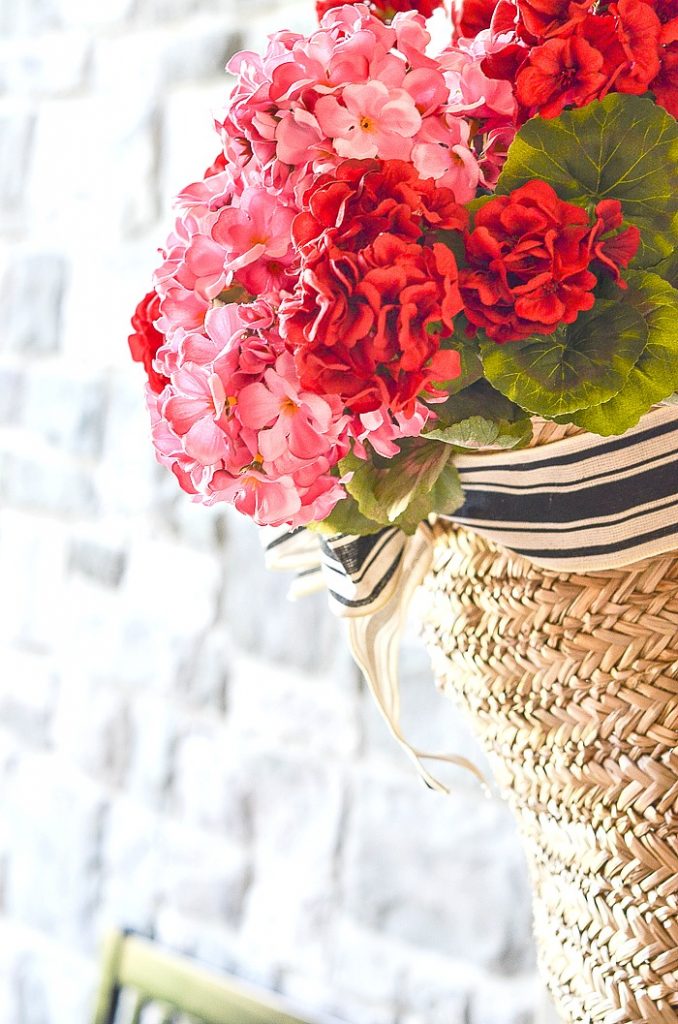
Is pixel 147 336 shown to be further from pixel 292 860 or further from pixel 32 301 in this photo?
pixel 32 301

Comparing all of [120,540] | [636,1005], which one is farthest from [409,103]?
[120,540]

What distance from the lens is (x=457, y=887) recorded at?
3.13 ft

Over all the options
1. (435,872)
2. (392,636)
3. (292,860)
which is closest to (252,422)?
(392,636)

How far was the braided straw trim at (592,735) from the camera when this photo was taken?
17.3 inches

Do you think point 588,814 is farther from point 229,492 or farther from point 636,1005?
point 229,492

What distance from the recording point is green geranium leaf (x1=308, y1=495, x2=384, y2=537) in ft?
1.47

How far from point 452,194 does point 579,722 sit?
0.76ft

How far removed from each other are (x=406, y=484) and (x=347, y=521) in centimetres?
4

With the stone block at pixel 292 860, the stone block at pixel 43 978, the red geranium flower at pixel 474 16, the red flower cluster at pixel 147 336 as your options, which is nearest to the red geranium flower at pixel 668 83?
the red geranium flower at pixel 474 16

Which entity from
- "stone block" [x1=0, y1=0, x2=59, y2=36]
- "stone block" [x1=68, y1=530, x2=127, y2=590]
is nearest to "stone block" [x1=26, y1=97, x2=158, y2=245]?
"stone block" [x1=0, y1=0, x2=59, y2=36]

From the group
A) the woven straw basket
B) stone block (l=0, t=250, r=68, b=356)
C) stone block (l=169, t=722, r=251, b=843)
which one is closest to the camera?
the woven straw basket

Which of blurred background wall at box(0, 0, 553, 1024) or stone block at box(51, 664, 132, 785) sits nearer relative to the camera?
blurred background wall at box(0, 0, 553, 1024)

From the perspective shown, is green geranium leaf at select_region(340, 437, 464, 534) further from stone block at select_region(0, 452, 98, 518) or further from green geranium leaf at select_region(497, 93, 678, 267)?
stone block at select_region(0, 452, 98, 518)

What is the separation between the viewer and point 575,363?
0.37 meters
